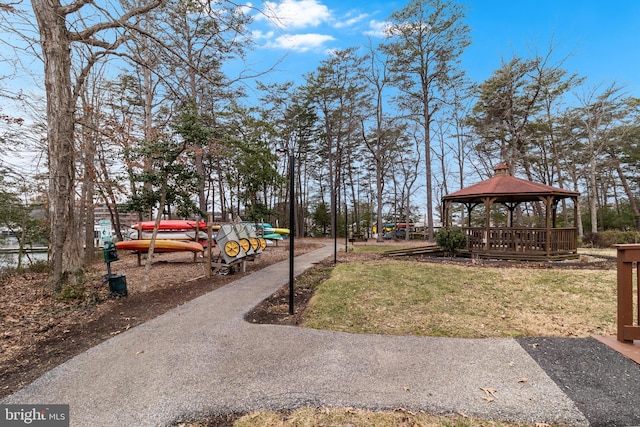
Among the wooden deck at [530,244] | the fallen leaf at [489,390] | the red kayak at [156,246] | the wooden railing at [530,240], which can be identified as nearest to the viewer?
the fallen leaf at [489,390]

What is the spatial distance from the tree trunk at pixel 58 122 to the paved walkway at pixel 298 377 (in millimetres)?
3248

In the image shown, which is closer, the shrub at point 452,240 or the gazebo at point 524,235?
the gazebo at point 524,235

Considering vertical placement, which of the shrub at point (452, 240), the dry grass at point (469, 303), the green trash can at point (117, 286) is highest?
the shrub at point (452, 240)

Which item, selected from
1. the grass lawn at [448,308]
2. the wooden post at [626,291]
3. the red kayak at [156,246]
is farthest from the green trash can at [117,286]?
the wooden post at [626,291]

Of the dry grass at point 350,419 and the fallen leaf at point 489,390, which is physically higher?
the fallen leaf at point 489,390

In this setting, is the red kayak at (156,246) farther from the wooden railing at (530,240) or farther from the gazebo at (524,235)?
the wooden railing at (530,240)

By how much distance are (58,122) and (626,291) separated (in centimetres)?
887

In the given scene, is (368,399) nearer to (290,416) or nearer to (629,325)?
(290,416)

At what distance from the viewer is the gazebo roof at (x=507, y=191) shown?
1017 cm

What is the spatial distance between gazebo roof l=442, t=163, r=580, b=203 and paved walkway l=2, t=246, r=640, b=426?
8.25m

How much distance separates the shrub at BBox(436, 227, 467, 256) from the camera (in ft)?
36.4

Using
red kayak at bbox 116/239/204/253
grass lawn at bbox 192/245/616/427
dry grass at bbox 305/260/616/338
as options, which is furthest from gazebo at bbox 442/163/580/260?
red kayak at bbox 116/239/204/253

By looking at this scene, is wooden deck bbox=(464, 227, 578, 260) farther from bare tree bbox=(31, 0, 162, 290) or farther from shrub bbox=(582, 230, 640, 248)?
bare tree bbox=(31, 0, 162, 290)

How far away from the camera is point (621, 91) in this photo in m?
16.4
